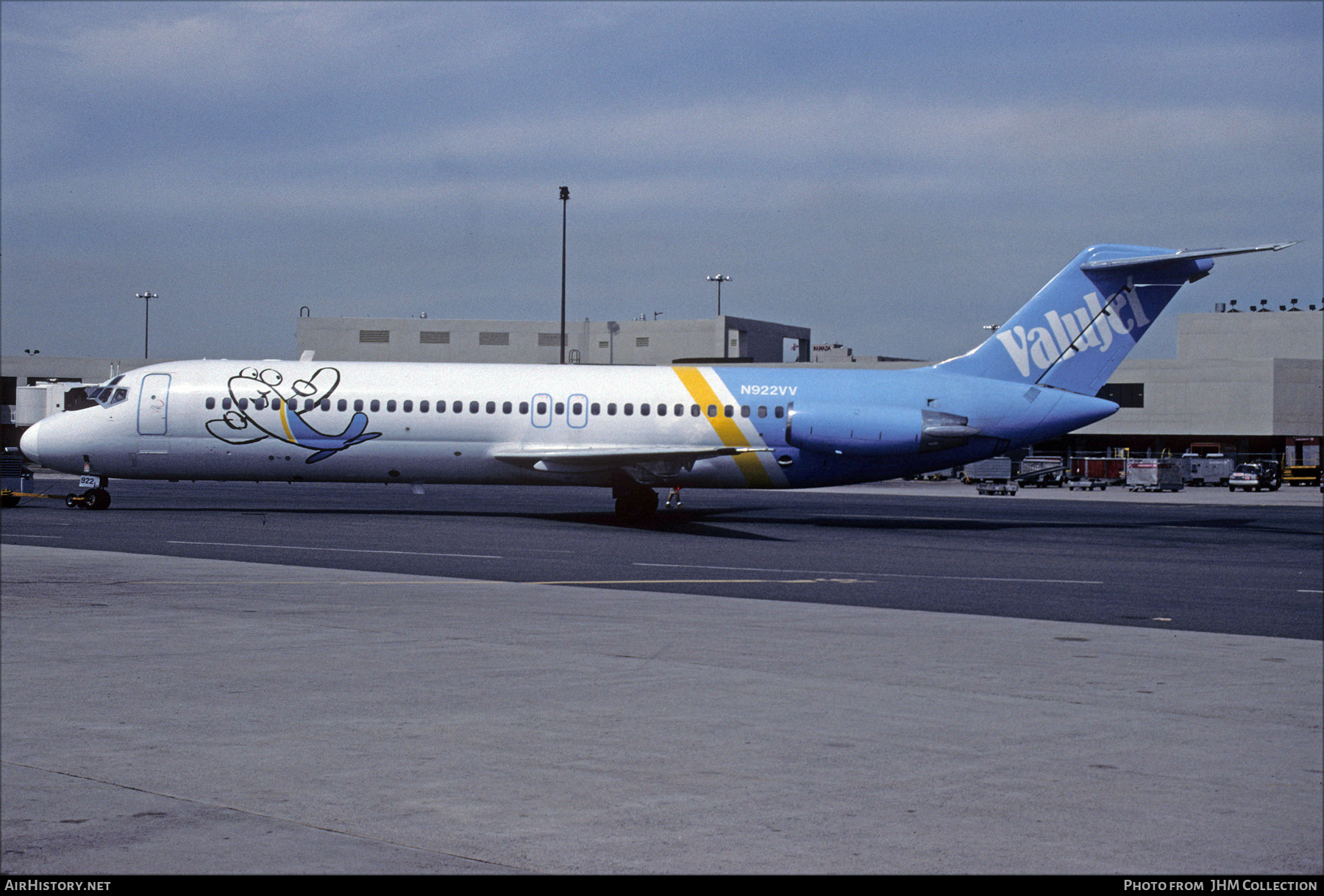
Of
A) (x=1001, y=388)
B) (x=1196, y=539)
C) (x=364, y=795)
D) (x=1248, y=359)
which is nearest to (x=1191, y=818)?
(x=364, y=795)

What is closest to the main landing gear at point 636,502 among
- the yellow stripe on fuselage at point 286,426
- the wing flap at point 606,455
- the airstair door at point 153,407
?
the wing flap at point 606,455

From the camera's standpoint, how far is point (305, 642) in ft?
41.6

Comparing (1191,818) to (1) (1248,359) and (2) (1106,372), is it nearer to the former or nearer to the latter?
(2) (1106,372)

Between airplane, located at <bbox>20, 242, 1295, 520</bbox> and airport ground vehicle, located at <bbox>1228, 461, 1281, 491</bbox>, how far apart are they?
42.9 m

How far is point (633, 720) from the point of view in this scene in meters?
9.54

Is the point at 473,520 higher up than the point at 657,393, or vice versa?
the point at 657,393

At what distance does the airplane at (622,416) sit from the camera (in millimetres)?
34594

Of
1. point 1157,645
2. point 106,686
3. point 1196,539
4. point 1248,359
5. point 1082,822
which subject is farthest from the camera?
point 1248,359

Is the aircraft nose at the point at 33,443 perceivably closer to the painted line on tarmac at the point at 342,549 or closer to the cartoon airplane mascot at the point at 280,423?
the cartoon airplane mascot at the point at 280,423

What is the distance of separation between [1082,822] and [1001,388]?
96.5ft

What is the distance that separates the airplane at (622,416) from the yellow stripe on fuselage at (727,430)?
0.04m

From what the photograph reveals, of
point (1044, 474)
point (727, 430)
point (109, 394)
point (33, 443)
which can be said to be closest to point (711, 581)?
point (727, 430)

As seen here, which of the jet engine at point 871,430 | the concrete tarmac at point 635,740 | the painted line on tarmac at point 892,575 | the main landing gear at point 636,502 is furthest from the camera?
the main landing gear at point 636,502

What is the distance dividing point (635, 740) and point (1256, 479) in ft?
237
